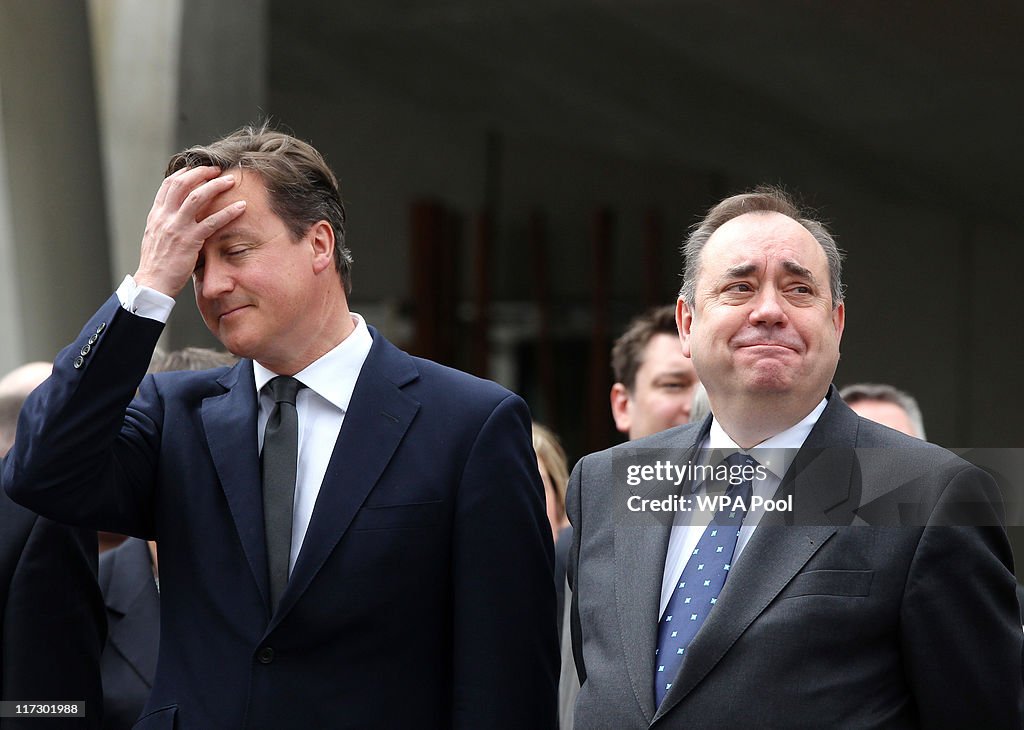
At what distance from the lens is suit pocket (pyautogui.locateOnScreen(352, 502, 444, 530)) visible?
2373 mm

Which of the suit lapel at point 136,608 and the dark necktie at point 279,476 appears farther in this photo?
the suit lapel at point 136,608

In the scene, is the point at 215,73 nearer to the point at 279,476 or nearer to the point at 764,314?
the point at 279,476

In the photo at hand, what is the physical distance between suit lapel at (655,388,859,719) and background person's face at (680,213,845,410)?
95mm

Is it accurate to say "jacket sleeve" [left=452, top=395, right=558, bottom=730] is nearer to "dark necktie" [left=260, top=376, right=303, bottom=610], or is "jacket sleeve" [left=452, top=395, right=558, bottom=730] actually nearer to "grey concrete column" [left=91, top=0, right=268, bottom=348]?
"dark necktie" [left=260, top=376, right=303, bottom=610]

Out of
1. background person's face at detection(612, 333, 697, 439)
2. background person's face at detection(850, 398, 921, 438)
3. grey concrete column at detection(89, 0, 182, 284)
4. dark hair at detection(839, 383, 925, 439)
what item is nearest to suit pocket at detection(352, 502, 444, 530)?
background person's face at detection(612, 333, 697, 439)

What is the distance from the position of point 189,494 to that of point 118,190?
16.8 feet

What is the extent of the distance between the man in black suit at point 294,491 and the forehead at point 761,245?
1.60 feet

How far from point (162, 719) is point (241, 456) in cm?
50

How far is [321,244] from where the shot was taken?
8.30ft

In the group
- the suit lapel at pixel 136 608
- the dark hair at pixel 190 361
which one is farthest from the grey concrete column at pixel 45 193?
the suit lapel at pixel 136 608

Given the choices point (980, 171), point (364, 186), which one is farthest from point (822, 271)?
point (364, 186)

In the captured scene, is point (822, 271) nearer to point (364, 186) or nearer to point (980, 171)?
point (980, 171)

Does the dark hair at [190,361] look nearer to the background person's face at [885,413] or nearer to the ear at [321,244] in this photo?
the ear at [321,244]

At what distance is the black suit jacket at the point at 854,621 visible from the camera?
6.80 ft
